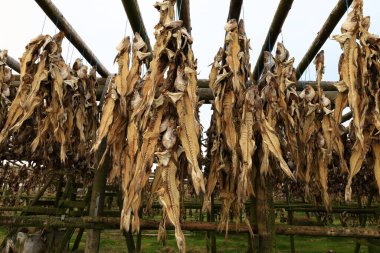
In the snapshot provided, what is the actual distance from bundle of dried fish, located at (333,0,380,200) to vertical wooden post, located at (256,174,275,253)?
555 mm

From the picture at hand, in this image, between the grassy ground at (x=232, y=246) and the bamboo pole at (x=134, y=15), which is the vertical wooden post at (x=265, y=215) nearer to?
the bamboo pole at (x=134, y=15)

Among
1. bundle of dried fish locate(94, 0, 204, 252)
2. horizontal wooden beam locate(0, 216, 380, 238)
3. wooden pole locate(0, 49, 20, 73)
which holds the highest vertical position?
wooden pole locate(0, 49, 20, 73)

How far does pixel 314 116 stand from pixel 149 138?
53.3 inches

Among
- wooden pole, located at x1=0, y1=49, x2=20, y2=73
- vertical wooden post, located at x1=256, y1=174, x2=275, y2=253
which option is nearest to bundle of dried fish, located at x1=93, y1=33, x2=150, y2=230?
vertical wooden post, located at x1=256, y1=174, x2=275, y2=253

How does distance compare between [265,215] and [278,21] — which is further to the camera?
[278,21]

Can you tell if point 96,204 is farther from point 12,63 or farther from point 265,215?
point 12,63

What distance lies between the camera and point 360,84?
1.82 meters

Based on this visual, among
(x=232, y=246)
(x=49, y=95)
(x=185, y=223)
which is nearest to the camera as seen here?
(x=185, y=223)

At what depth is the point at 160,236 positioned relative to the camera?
1.50 meters

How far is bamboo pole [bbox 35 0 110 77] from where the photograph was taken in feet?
8.05

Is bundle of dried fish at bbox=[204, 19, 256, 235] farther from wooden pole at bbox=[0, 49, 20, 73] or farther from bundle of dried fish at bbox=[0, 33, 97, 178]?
wooden pole at bbox=[0, 49, 20, 73]

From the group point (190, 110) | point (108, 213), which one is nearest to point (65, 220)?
point (190, 110)

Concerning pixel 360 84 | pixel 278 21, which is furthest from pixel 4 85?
pixel 360 84

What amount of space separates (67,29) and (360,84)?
2.41 metres
